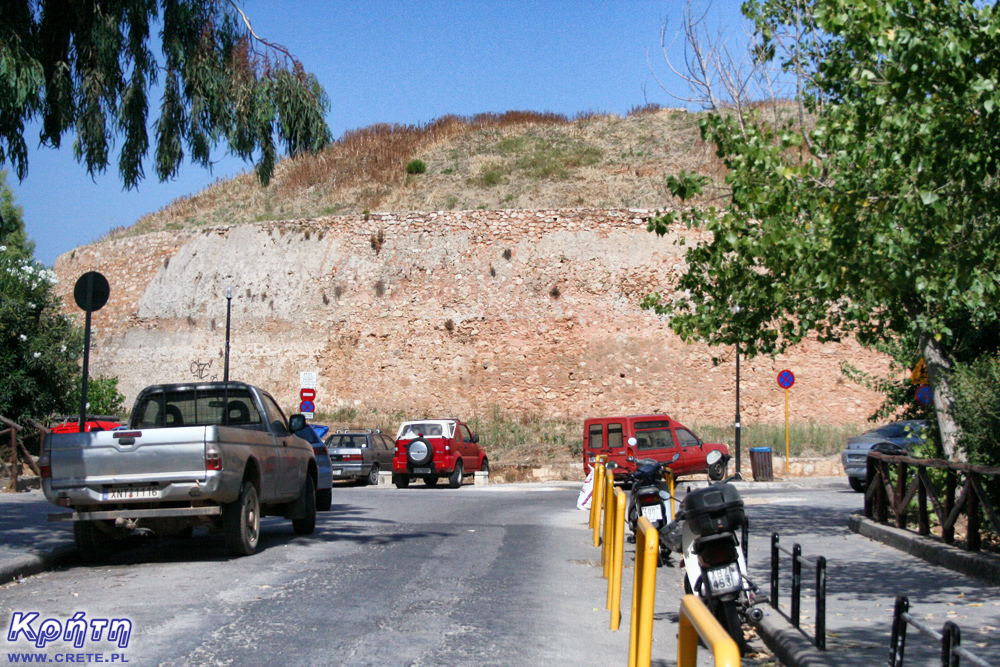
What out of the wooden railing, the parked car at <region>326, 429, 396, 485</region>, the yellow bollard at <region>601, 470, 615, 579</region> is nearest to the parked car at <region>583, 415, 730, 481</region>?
the parked car at <region>326, 429, 396, 485</region>

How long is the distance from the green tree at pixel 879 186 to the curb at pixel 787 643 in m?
3.21

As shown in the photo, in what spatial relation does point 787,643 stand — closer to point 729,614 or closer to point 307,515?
point 729,614

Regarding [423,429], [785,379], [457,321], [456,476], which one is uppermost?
[457,321]

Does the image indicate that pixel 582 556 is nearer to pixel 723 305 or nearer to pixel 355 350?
pixel 723 305

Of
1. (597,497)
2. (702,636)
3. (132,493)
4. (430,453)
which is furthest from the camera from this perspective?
(430,453)

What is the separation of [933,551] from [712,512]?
4.77 m

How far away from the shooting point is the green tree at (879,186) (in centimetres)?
720

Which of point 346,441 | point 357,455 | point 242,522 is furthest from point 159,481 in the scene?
point 346,441

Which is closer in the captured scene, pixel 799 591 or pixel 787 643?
pixel 787 643

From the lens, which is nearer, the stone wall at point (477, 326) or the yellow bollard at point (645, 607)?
the yellow bollard at point (645, 607)

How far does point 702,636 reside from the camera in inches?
118

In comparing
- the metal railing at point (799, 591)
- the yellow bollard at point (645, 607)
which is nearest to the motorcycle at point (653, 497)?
the metal railing at point (799, 591)

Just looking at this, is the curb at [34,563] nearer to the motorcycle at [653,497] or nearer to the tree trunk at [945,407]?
the motorcycle at [653,497]

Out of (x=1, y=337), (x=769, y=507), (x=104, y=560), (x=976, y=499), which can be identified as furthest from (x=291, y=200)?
(x=976, y=499)
